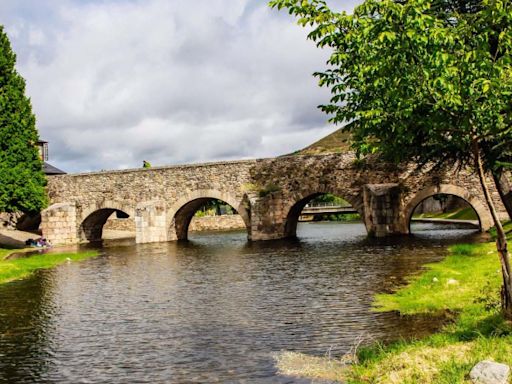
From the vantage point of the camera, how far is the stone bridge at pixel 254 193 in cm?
3394

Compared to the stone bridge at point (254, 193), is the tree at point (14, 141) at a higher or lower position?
higher

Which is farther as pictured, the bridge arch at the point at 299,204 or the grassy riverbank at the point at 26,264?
the bridge arch at the point at 299,204

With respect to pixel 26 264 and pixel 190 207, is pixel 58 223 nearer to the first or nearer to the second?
pixel 190 207

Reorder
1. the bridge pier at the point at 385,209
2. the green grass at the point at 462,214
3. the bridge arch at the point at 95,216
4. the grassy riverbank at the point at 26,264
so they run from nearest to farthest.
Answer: the grassy riverbank at the point at 26,264
the bridge pier at the point at 385,209
the bridge arch at the point at 95,216
the green grass at the point at 462,214

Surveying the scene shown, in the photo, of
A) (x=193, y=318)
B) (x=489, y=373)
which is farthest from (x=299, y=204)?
(x=489, y=373)

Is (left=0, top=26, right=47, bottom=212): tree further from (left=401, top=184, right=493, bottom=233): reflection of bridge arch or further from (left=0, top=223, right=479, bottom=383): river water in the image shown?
(left=401, top=184, right=493, bottom=233): reflection of bridge arch

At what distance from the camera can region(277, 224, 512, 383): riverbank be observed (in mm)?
7371

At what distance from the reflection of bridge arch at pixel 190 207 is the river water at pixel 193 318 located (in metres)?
14.6

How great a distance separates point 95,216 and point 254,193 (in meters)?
15.6

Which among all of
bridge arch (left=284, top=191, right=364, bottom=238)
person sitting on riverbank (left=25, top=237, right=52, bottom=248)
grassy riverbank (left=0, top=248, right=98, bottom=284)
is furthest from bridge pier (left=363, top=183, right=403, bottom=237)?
person sitting on riverbank (left=25, top=237, right=52, bottom=248)

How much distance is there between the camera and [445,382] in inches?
271

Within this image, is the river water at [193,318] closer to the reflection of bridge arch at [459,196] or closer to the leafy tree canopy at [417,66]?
the leafy tree canopy at [417,66]

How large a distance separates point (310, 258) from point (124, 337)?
47.3 feet

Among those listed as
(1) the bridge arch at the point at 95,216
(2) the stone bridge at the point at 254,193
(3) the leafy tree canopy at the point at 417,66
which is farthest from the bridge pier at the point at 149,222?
(3) the leafy tree canopy at the point at 417,66
